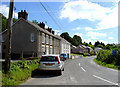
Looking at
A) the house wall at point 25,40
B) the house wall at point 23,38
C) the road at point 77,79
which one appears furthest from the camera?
the house wall at point 23,38

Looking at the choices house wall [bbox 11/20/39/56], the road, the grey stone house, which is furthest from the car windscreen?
house wall [bbox 11/20/39/56]

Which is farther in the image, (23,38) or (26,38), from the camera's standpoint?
(23,38)

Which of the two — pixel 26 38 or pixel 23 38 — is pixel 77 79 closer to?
pixel 26 38

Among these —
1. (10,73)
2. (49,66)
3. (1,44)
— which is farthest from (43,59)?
(1,44)

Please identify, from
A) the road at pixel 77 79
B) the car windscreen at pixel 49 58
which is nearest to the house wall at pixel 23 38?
the car windscreen at pixel 49 58

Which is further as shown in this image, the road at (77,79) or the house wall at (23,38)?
the house wall at (23,38)

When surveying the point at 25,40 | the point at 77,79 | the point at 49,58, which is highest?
the point at 25,40

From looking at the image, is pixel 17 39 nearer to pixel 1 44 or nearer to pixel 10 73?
Result: pixel 1 44

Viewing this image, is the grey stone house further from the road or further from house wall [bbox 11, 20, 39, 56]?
the road

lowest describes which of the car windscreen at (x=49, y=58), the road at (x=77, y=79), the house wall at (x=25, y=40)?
the road at (x=77, y=79)

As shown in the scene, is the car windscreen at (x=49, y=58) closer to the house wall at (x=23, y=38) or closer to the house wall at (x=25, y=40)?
the house wall at (x=25, y=40)

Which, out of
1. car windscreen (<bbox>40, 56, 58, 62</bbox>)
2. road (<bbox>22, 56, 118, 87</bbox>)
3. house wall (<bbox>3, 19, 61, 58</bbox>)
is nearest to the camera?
road (<bbox>22, 56, 118, 87</bbox>)

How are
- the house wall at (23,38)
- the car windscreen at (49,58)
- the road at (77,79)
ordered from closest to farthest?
→ the road at (77,79)
the car windscreen at (49,58)
the house wall at (23,38)

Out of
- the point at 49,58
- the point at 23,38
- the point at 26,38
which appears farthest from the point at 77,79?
the point at 23,38
